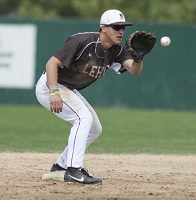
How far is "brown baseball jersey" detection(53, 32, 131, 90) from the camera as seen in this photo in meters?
5.82

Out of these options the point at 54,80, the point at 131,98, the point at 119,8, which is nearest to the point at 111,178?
the point at 54,80

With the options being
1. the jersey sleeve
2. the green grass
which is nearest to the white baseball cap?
the jersey sleeve

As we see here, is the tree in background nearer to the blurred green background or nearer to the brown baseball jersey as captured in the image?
the blurred green background

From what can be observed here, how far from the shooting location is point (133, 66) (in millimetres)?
6219

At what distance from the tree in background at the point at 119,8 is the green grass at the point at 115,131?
9.75 metres

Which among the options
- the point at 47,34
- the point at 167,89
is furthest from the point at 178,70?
the point at 47,34

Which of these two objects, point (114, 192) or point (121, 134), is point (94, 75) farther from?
point (121, 134)

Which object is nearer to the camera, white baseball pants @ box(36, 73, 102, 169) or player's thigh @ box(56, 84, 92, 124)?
white baseball pants @ box(36, 73, 102, 169)

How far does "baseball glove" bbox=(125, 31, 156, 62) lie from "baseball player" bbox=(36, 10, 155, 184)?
3.4 inches

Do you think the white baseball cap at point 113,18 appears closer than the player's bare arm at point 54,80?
No

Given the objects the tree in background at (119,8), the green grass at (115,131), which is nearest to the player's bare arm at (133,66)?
the green grass at (115,131)

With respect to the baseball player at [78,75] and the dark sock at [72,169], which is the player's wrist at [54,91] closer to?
the baseball player at [78,75]

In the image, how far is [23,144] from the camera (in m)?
9.54

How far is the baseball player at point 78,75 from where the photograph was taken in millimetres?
5762
